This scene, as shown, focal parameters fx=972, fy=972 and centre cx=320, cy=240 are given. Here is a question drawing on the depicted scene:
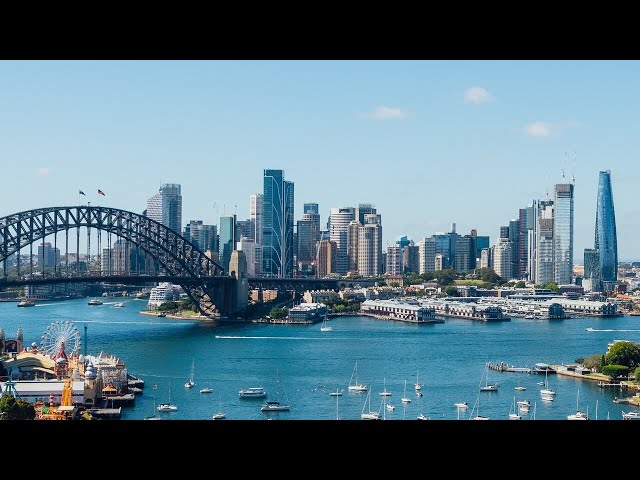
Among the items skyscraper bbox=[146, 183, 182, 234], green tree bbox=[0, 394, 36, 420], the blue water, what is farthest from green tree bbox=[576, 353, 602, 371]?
skyscraper bbox=[146, 183, 182, 234]

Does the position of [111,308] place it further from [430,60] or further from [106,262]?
[430,60]

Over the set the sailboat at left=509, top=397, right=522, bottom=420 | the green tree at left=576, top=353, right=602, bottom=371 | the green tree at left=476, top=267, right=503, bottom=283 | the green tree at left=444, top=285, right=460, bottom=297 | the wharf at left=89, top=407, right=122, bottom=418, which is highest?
the green tree at left=476, top=267, right=503, bottom=283

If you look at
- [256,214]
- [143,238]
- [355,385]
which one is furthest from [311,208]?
[355,385]

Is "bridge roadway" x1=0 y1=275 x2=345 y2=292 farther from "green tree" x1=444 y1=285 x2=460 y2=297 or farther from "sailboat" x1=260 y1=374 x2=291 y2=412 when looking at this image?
"sailboat" x1=260 y1=374 x2=291 y2=412

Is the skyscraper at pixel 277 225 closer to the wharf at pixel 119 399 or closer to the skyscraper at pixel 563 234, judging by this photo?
the skyscraper at pixel 563 234

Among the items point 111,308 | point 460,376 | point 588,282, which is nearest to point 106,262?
point 111,308

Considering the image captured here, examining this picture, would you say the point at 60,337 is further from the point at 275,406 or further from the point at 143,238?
the point at 143,238
